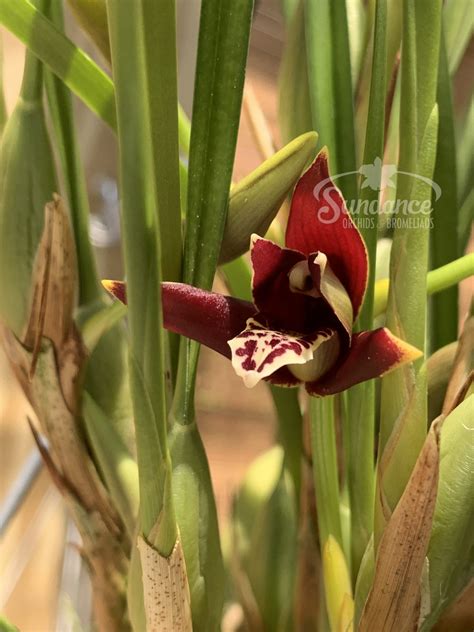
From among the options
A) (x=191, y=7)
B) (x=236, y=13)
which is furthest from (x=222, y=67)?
(x=191, y=7)

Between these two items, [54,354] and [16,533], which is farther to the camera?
[16,533]

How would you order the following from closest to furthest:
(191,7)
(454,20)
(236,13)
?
(236,13) < (454,20) < (191,7)

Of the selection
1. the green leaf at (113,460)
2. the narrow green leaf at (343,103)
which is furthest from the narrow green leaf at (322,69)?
the green leaf at (113,460)

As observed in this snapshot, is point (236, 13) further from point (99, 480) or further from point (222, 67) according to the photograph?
point (99, 480)

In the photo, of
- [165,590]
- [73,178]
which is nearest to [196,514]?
[165,590]

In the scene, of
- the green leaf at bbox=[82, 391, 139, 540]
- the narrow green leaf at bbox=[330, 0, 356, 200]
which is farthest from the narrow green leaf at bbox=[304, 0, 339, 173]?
the green leaf at bbox=[82, 391, 139, 540]

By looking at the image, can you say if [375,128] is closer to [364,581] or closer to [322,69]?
[322,69]

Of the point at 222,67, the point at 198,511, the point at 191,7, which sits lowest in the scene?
the point at 198,511
